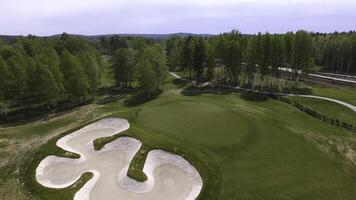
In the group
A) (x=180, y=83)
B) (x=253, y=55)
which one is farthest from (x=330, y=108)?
(x=180, y=83)

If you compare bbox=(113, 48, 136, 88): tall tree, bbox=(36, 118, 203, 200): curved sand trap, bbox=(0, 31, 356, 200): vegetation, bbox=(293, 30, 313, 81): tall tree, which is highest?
bbox=(293, 30, 313, 81): tall tree

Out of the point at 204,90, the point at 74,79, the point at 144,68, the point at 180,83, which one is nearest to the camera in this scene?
the point at 74,79

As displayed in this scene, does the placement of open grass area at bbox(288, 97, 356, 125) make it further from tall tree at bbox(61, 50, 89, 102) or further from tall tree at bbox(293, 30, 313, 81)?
tall tree at bbox(61, 50, 89, 102)

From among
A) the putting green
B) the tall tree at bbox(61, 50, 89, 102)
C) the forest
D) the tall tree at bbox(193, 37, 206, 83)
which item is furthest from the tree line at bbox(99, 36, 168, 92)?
the putting green

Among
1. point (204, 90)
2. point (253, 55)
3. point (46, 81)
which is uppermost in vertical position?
point (253, 55)

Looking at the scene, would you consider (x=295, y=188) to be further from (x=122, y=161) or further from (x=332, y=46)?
(x=332, y=46)

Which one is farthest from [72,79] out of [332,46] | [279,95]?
[332,46]

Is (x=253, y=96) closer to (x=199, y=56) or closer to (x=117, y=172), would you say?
(x=199, y=56)
